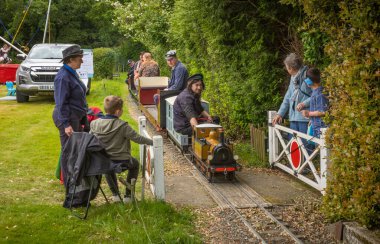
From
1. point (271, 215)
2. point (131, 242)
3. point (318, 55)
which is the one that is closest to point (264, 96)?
point (318, 55)

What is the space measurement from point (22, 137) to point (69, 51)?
6.28 m

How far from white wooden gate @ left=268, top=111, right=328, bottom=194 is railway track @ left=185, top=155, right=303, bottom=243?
2.75 ft

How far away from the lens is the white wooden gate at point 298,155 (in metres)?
7.94

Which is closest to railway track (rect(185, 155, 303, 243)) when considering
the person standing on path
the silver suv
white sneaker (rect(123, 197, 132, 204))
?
white sneaker (rect(123, 197, 132, 204))

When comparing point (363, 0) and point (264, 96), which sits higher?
point (363, 0)

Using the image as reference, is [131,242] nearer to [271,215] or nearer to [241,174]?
[271,215]

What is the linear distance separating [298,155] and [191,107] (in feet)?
8.57

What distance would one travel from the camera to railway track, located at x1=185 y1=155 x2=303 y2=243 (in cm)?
662

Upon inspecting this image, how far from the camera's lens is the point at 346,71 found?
6.21 meters

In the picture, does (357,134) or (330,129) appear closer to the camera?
(357,134)

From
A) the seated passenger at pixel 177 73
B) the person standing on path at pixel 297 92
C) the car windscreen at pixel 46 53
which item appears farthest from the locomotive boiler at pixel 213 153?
the car windscreen at pixel 46 53

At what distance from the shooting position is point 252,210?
25.0ft

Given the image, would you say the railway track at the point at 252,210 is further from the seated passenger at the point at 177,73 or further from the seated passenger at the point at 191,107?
the seated passenger at the point at 177,73

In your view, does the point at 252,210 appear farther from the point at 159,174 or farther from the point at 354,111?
the point at 354,111
